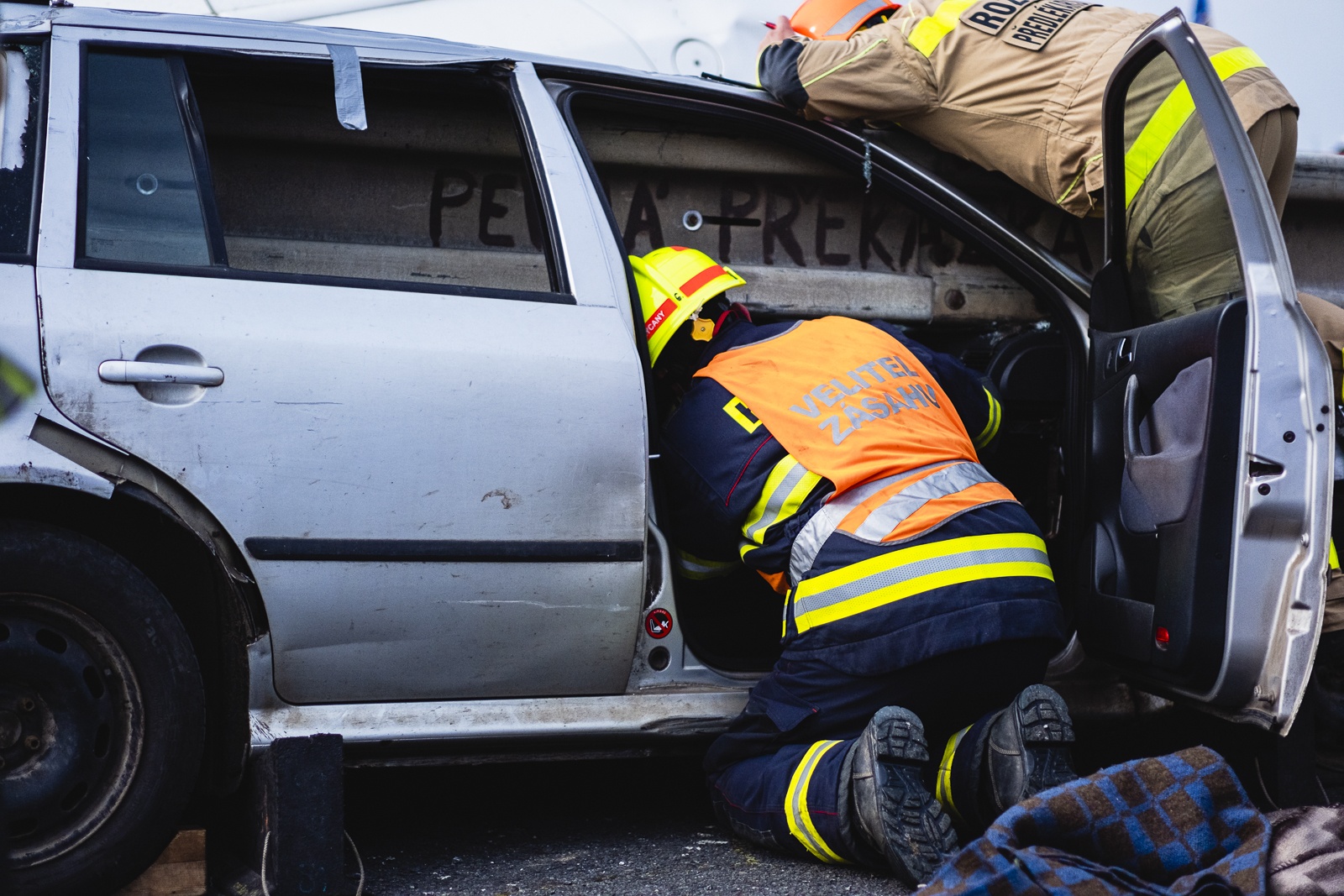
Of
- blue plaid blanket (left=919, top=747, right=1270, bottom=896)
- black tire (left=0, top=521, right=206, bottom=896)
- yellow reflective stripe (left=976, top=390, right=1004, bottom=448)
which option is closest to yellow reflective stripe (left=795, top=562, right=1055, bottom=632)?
blue plaid blanket (left=919, top=747, right=1270, bottom=896)

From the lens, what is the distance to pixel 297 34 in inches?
98.4

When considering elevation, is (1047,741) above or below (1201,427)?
below

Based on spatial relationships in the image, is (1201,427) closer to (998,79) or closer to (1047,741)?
(1047,741)

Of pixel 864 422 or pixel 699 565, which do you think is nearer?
pixel 864 422

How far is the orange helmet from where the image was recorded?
11.1ft

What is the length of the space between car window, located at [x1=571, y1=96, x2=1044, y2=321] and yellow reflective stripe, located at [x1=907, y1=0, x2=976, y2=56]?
1.21ft

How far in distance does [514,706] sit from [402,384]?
65 cm

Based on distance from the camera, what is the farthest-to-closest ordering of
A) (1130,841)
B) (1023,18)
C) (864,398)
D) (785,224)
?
1. (785,224)
2. (1023,18)
3. (864,398)
4. (1130,841)

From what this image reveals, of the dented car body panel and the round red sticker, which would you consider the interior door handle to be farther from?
the round red sticker

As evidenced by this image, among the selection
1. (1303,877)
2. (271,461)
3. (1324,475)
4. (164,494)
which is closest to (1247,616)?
(1324,475)

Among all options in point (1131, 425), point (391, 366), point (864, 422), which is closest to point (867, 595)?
point (864, 422)

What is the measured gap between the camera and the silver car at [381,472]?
80.4 inches

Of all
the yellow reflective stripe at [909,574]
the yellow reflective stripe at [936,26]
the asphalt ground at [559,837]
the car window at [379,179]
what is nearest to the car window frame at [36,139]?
the car window at [379,179]

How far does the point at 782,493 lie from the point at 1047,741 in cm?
67
